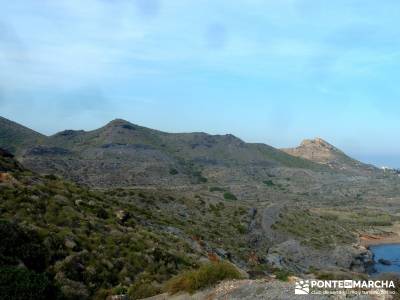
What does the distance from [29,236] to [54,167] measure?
408ft

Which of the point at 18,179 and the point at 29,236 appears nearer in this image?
the point at 29,236

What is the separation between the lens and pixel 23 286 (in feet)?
59.0

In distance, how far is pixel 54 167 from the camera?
143500 millimetres

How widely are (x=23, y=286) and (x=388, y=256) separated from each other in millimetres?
102535

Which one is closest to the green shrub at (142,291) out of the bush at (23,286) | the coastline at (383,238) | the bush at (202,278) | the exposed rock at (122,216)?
Result: the bush at (202,278)

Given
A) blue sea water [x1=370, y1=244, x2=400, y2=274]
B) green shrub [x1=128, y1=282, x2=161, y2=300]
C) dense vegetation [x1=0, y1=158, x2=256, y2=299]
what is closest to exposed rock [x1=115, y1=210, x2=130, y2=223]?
dense vegetation [x1=0, y1=158, x2=256, y2=299]

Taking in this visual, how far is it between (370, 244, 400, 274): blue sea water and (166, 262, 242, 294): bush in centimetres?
7175

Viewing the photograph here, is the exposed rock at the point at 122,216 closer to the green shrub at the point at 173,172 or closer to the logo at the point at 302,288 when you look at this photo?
the logo at the point at 302,288

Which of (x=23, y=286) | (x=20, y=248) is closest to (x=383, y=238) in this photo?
(x=20, y=248)

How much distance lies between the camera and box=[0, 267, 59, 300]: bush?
57.6 ft

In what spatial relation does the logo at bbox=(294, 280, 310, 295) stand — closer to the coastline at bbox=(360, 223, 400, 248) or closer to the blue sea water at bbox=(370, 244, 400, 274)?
the blue sea water at bbox=(370, 244, 400, 274)

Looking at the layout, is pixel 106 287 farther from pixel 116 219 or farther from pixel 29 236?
pixel 116 219

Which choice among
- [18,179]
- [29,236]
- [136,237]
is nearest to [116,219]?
[136,237]

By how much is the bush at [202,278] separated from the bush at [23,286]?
5260 mm
